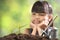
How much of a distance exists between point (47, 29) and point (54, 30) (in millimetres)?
49

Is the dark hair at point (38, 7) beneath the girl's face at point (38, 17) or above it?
above

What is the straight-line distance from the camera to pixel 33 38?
3.74 feet

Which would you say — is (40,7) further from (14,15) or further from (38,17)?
(14,15)

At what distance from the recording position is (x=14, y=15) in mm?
1380

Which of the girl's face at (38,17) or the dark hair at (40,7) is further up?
the dark hair at (40,7)

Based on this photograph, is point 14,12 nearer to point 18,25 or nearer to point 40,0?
point 18,25

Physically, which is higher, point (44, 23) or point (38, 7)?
point (38, 7)

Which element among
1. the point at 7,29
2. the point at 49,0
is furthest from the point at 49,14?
the point at 7,29

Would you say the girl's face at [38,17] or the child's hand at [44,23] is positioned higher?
the girl's face at [38,17]

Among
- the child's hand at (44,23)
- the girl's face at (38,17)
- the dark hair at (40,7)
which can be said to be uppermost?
the dark hair at (40,7)

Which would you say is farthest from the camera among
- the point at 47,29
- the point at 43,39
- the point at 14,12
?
the point at 14,12

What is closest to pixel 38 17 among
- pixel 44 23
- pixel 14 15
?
pixel 44 23

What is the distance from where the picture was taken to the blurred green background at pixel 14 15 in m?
1.36

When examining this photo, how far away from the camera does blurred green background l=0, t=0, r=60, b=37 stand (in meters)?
1.36
